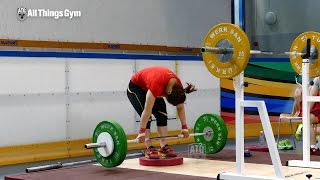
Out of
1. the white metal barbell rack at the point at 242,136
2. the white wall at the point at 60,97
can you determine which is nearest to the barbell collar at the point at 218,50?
the white metal barbell rack at the point at 242,136

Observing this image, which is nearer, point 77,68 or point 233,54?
point 233,54

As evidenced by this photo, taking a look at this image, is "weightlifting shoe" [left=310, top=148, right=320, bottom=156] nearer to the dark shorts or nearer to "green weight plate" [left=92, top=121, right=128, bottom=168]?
the dark shorts

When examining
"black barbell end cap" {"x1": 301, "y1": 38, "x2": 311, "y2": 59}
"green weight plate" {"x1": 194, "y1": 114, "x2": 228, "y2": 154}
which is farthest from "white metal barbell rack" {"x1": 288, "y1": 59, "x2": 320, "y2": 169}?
"green weight plate" {"x1": 194, "y1": 114, "x2": 228, "y2": 154}

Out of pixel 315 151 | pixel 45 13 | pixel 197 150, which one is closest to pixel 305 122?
pixel 315 151

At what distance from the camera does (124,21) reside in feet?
25.6

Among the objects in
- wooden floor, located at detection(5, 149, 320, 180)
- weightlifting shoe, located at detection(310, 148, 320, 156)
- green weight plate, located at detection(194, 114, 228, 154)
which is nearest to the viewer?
wooden floor, located at detection(5, 149, 320, 180)

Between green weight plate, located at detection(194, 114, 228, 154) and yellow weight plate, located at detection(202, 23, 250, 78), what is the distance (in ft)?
4.85

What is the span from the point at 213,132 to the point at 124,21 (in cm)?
261

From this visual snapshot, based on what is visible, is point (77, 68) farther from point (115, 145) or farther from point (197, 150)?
point (115, 145)

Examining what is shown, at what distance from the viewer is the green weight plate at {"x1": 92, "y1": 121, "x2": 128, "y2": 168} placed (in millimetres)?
4809

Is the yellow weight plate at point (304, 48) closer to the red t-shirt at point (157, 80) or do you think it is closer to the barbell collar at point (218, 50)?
the red t-shirt at point (157, 80)

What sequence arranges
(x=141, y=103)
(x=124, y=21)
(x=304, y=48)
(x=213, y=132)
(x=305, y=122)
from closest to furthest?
(x=305, y=122), (x=141, y=103), (x=304, y=48), (x=213, y=132), (x=124, y=21)

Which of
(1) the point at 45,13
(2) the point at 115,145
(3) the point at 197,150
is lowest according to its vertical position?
(3) the point at 197,150

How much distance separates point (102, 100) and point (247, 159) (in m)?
2.54
